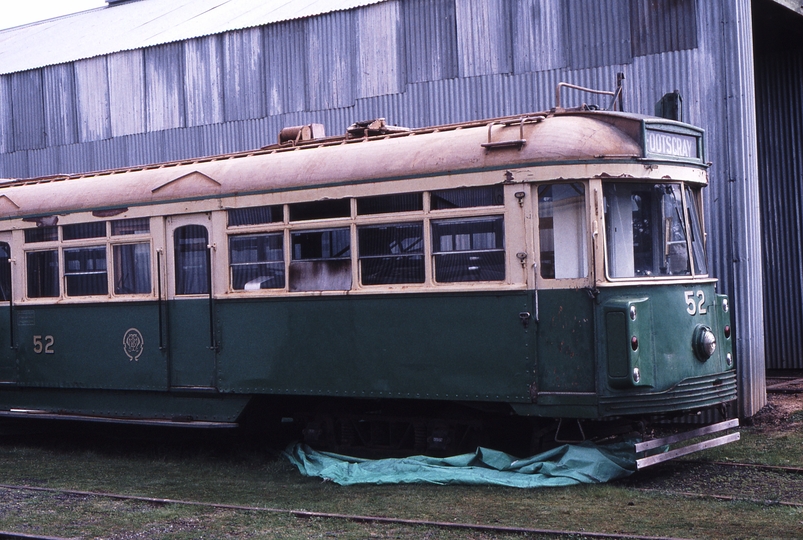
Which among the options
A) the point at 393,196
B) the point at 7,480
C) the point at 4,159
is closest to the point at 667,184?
the point at 393,196

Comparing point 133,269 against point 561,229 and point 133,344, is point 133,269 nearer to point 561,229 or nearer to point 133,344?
point 133,344

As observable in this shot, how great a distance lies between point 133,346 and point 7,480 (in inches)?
72.4

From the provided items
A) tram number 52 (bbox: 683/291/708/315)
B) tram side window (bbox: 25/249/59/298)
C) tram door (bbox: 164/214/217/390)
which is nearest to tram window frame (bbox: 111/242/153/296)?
tram door (bbox: 164/214/217/390)

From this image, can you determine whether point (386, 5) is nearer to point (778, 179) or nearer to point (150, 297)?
point (150, 297)

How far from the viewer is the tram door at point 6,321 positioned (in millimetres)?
11805

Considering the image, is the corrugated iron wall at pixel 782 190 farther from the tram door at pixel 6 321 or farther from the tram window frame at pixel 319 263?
the tram door at pixel 6 321

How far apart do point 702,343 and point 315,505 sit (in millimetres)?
3489

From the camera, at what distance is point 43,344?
37.8 ft

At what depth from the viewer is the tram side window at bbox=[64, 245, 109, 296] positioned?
1094cm

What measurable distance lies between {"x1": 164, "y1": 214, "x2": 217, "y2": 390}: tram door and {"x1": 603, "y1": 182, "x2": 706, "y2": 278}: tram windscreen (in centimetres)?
408

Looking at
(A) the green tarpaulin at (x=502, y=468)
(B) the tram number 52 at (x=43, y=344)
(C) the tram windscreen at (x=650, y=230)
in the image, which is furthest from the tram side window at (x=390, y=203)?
(B) the tram number 52 at (x=43, y=344)

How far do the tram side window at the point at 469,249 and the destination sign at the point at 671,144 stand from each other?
Result: 1.43 m

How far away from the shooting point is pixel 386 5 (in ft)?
47.4

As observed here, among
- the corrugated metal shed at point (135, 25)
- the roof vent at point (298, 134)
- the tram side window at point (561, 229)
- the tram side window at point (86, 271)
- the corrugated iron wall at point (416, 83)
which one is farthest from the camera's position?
the corrugated metal shed at point (135, 25)
